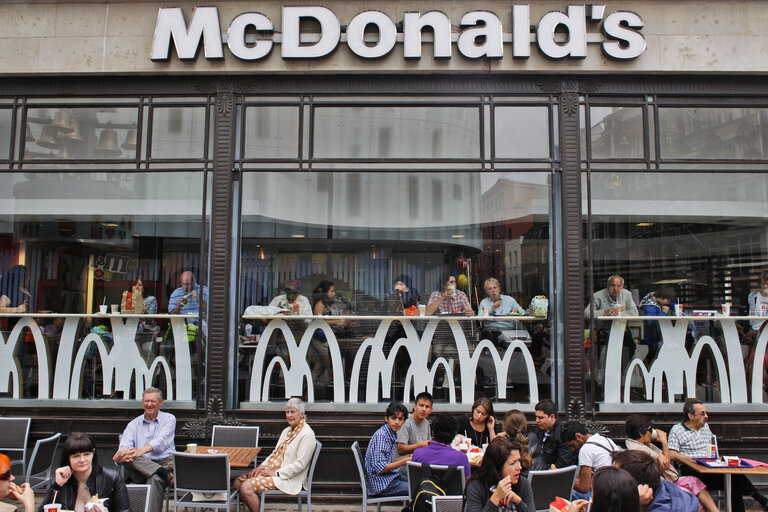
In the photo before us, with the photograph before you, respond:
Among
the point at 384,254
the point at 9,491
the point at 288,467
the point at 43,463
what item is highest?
the point at 384,254

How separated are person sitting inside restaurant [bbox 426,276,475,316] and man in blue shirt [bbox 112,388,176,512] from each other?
337 cm

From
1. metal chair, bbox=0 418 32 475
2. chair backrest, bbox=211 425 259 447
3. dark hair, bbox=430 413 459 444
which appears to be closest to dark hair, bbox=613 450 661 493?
dark hair, bbox=430 413 459 444

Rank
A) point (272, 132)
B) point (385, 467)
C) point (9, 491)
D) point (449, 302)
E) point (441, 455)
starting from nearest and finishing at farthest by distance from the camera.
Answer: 1. point (9, 491)
2. point (441, 455)
3. point (385, 467)
4. point (272, 132)
5. point (449, 302)

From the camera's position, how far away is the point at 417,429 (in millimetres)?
6125

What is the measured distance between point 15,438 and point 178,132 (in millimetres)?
4053

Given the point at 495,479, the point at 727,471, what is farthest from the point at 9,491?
the point at 727,471

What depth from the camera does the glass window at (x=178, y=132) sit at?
299 inches

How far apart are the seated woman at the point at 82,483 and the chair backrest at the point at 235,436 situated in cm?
231

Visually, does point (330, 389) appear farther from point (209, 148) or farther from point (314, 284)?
point (209, 148)

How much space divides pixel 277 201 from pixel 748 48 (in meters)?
6.25

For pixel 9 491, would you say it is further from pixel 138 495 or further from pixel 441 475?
pixel 441 475

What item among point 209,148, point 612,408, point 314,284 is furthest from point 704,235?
point 209,148

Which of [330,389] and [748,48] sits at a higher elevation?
[748,48]

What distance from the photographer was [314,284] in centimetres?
868
